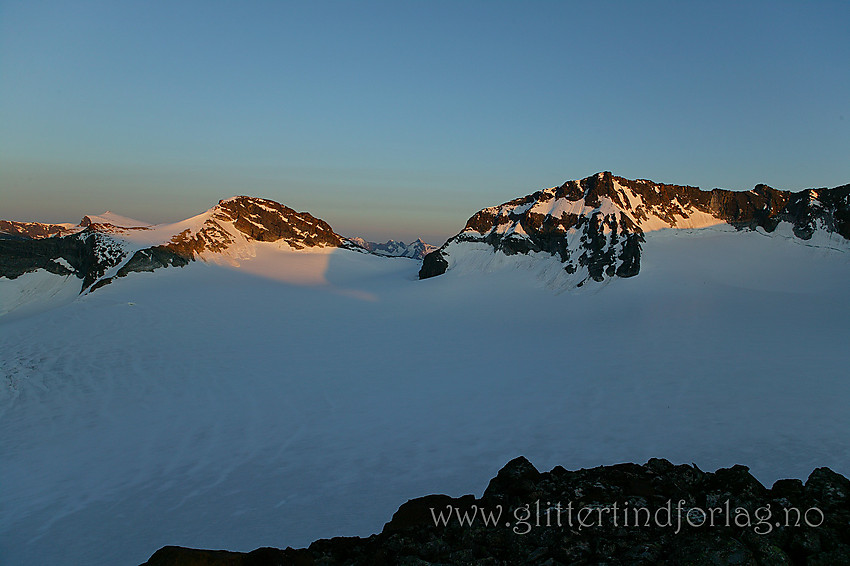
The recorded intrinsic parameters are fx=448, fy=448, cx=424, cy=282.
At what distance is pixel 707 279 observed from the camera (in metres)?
32.5

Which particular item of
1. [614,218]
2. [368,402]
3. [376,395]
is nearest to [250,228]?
[614,218]

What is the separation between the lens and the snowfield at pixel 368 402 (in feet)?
30.4

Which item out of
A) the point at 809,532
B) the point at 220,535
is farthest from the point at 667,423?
the point at 220,535

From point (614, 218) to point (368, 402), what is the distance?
3195 centimetres

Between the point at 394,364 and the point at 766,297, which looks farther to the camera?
the point at 766,297

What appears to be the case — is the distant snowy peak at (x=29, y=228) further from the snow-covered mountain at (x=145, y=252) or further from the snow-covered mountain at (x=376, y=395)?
the snow-covered mountain at (x=376, y=395)

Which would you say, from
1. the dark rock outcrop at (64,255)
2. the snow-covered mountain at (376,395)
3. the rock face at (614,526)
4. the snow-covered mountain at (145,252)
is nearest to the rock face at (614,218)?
the snow-covered mountain at (376,395)

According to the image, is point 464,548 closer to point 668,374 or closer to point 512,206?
point 668,374

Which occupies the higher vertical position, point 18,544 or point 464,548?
point 464,548

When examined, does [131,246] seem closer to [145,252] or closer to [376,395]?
[145,252]

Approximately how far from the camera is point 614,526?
5148mm

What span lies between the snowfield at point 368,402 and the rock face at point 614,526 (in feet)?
10.8

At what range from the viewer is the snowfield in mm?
9273

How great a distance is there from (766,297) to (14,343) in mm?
43366
